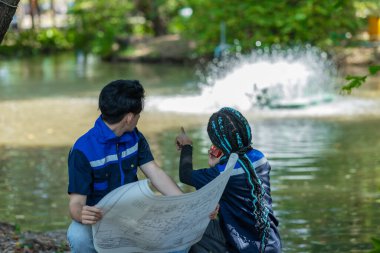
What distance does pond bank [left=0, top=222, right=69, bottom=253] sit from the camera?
6.11 m

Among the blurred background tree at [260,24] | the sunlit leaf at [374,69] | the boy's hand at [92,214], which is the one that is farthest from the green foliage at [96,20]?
the boy's hand at [92,214]

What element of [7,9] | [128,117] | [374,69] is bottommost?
[128,117]

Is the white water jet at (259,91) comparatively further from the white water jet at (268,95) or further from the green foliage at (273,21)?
the green foliage at (273,21)

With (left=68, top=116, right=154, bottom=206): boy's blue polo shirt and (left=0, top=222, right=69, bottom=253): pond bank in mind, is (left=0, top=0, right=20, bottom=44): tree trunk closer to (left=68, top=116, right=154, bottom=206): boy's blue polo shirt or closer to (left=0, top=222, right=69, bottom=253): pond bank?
(left=68, top=116, right=154, bottom=206): boy's blue polo shirt

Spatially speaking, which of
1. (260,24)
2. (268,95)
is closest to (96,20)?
(260,24)

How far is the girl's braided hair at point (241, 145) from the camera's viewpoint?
4535mm

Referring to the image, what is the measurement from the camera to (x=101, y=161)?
432 cm

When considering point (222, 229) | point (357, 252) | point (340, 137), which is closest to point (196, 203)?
point (222, 229)

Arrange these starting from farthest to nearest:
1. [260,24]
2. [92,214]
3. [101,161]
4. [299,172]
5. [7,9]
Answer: [260,24] < [299,172] < [7,9] < [101,161] < [92,214]

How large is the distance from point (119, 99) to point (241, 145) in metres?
0.66

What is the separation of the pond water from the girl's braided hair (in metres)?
2.44

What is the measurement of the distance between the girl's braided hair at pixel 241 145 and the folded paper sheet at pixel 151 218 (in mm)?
190

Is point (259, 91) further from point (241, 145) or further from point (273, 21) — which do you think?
point (241, 145)

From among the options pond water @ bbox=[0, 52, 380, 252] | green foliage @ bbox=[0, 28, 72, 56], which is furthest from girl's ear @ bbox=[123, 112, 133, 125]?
green foliage @ bbox=[0, 28, 72, 56]
